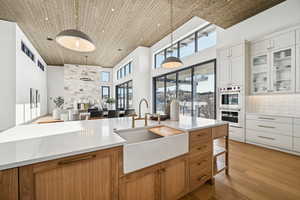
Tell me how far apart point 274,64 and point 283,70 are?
22 centimetres

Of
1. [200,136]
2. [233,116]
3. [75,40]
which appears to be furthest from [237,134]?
[75,40]

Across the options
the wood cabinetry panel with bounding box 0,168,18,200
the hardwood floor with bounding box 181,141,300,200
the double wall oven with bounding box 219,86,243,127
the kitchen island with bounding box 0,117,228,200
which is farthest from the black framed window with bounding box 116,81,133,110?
the wood cabinetry panel with bounding box 0,168,18,200

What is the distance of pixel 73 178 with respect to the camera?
92 centimetres

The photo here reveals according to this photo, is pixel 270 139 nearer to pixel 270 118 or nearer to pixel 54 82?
pixel 270 118

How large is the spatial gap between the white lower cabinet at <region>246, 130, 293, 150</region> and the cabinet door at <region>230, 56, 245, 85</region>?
1.35 meters

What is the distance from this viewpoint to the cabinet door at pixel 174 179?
4.27 ft

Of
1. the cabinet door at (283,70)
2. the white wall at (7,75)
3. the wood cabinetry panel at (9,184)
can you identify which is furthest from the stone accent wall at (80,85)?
the cabinet door at (283,70)

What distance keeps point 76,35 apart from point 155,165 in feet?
5.72

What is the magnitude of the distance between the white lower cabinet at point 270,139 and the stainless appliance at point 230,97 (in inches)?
30.2

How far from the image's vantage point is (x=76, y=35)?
5.20 feet

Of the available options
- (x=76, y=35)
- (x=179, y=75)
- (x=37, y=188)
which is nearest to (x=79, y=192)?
(x=37, y=188)

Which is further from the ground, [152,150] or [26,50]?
[26,50]

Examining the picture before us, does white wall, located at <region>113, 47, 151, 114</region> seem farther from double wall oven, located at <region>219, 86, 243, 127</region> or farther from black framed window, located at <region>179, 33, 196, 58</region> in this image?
double wall oven, located at <region>219, 86, 243, 127</region>

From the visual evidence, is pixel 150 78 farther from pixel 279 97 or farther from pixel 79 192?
pixel 79 192
